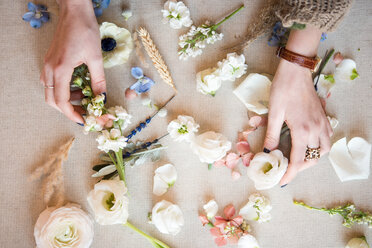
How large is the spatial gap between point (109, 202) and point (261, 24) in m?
0.90

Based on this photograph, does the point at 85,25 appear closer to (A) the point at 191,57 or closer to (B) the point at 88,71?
(B) the point at 88,71

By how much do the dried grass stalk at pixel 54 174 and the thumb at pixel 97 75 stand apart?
10.5 inches

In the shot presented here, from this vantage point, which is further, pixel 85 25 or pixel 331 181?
pixel 331 181

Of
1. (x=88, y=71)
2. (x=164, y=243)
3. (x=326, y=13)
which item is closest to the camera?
(x=326, y=13)

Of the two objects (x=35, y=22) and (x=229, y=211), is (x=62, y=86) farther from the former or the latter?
(x=229, y=211)

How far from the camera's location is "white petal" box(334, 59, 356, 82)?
49.1 inches

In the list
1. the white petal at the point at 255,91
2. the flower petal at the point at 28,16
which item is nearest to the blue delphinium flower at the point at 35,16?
the flower petal at the point at 28,16

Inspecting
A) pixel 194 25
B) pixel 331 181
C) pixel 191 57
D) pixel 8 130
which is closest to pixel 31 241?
pixel 8 130

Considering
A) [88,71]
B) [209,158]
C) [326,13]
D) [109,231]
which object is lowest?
[109,231]

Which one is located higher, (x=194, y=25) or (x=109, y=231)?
(x=194, y=25)

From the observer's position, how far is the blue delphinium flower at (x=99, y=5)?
48.3 inches

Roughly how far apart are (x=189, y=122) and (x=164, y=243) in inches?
19.9

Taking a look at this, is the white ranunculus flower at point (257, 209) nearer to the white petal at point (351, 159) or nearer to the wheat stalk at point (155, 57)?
the white petal at point (351, 159)

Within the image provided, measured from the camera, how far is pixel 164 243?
126cm
